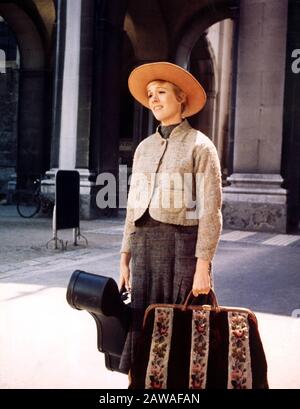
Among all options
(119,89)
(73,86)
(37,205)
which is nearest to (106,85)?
(119,89)

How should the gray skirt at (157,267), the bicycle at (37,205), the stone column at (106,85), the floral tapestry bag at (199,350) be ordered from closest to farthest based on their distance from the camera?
the floral tapestry bag at (199,350) < the gray skirt at (157,267) < the bicycle at (37,205) < the stone column at (106,85)

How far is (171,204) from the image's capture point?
2.78 m

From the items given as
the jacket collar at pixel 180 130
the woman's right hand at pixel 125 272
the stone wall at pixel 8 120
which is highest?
the stone wall at pixel 8 120

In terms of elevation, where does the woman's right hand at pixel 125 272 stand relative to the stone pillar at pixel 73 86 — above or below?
below

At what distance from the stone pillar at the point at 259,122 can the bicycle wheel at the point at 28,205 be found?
567cm

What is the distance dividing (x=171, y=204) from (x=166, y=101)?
1.78ft

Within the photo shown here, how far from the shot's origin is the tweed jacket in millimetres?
2717

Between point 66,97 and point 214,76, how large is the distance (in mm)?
11576

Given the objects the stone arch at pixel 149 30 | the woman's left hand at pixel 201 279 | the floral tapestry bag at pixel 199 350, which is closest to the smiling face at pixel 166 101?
the woman's left hand at pixel 201 279

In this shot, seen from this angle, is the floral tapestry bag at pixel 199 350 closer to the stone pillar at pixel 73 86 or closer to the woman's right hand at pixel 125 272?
the woman's right hand at pixel 125 272

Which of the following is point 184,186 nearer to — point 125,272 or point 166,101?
point 166,101

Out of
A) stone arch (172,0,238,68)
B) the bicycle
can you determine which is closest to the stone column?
the bicycle

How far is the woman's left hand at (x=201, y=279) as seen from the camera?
268 centimetres

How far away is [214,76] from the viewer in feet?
82.2
